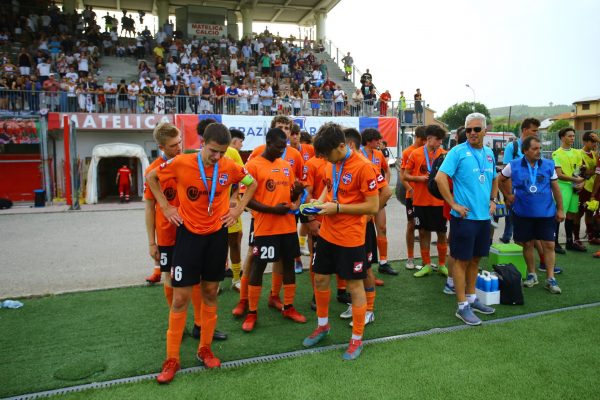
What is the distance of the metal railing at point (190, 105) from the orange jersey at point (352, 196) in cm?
1487

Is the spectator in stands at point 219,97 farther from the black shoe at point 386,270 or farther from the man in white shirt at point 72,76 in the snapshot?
the black shoe at point 386,270

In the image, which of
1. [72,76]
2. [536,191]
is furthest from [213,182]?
[72,76]

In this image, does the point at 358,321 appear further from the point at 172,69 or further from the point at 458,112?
the point at 458,112

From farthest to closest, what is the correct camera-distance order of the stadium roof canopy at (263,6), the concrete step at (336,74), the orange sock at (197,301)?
the stadium roof canopy at (263,6) < the concrete step at (336,74) < the orange sock at (197,301)

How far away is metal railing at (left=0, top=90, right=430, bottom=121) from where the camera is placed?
51.9 ft

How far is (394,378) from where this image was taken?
3346 millimetres

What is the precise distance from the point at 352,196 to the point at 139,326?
99.0 inches

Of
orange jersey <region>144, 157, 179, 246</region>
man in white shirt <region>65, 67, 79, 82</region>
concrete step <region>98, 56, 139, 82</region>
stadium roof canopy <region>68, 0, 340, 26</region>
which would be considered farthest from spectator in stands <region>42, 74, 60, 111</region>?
orange jersey <region>144, 157, 179, 246</region>

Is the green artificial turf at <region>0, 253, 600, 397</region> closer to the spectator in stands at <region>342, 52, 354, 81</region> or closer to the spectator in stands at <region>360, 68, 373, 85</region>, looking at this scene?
the spectator in stands at <region>360, 68, 373, 85</region>

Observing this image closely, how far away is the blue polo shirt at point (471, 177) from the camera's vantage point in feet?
14.6

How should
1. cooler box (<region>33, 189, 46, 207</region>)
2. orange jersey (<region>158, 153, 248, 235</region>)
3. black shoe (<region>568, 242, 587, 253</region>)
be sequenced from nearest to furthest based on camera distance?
orange jersey (<region>158, 153, 248, 235</region>)
black shoe (<region>568, 242, 587, 253</region>)
cooler box (<region>33, 189, 46, 207</region>)

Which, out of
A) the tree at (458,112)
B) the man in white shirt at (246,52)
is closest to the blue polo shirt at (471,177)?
the man in white shirt at (246,52)

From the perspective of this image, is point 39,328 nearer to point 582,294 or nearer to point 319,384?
point 319,384

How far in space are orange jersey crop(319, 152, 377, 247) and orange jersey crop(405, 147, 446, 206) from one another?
2428mm
